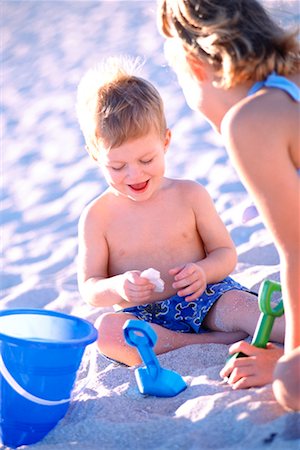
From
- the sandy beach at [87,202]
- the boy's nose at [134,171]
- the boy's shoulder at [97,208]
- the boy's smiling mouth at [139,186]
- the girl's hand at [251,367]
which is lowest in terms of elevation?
the sandy beach at [87,202]

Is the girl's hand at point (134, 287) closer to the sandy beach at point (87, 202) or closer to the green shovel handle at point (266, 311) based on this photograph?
the sandy beach at point (87, 202)

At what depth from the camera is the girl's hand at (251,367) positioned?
239 cm

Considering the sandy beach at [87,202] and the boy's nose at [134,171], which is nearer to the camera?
the sandy beach at [87,202]

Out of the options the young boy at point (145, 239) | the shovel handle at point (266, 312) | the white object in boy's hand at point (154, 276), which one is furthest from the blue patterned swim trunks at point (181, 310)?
the shovel handle at point (266, 312)

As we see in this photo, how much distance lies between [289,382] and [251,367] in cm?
25

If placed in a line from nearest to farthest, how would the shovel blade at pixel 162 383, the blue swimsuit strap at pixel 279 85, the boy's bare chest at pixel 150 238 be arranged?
the blue swimsuit strap at pixel 279 85, the shovel blade at pixel 162 383, the boy's bare chest at pixel 150 238

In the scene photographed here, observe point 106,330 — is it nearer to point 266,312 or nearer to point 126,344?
point 126,344

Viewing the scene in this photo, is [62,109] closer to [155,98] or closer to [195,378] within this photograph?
[155,98]

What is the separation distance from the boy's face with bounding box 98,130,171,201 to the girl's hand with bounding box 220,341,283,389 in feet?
2.35

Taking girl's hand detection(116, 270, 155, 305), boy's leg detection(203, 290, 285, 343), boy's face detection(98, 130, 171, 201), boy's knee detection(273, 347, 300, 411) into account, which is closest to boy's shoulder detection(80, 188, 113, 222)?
boy's face detection(98, 130, 171, 201)

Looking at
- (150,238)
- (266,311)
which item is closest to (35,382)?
(266,311)

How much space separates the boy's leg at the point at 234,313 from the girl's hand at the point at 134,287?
296 mm

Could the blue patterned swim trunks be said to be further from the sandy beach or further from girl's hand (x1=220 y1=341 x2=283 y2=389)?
girl's hand (x1=220 y1=341 x2=283 y2=389)

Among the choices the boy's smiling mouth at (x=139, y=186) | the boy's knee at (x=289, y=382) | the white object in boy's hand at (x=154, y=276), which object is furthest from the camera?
the boy's smiling mouth at (x=139, y=186)
